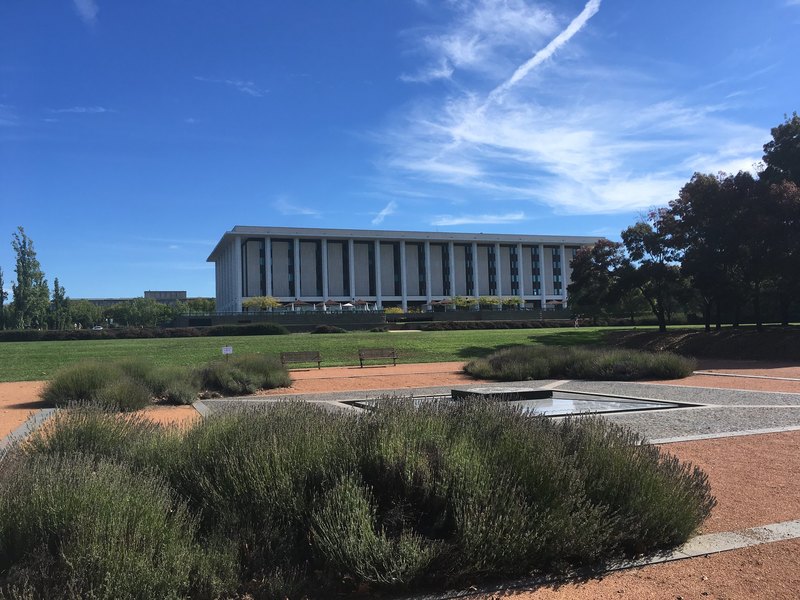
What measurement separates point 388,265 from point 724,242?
3244 inches

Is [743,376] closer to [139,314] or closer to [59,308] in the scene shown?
[59,308]

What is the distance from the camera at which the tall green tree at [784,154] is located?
29.9 metres

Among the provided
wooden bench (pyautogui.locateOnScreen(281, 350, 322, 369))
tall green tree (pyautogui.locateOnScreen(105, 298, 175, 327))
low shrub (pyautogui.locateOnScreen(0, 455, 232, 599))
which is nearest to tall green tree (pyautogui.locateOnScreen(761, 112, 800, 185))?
wooden bench (pyautogui.locateOnScreen(281, 350, 322, 369))

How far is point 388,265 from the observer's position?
110 meters

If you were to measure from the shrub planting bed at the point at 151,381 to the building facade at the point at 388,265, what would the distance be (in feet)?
267

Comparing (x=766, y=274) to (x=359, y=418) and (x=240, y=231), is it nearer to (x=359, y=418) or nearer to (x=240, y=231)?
(x=359, y=418)

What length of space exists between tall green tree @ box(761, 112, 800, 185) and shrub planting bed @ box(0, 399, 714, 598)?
30610 millimetres

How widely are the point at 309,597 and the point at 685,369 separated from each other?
1892 centimetres

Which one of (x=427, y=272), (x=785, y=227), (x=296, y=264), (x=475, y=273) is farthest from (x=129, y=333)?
(x=475, y=273)

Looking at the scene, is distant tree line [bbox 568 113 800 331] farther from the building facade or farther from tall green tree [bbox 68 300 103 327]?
tall green tree [bbox 68 300 103 327]

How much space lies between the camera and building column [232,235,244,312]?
98438mm

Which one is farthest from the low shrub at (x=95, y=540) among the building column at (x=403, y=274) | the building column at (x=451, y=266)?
the building column at (x=451, y=266)

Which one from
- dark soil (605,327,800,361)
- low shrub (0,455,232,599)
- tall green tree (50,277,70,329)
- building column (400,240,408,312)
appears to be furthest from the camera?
building column (400,240,408,312)

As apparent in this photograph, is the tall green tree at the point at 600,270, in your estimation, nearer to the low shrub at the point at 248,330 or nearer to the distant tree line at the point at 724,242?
the distant tree line at the point at 724,242
